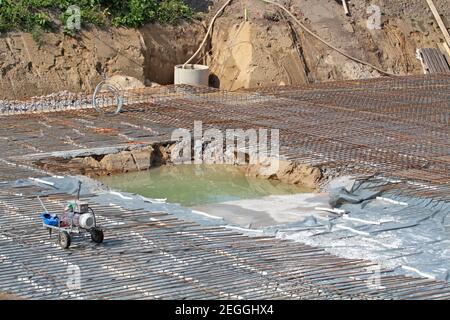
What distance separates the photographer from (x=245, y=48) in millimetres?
20703

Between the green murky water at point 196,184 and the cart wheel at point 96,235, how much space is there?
3285 millimetres

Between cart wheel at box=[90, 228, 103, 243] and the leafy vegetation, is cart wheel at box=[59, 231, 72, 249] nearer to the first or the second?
cart wheel at box=[90, 228, 103, 243]

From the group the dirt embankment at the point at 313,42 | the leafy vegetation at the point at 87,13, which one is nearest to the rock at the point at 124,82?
the leafy vegetation at the point at 87,13

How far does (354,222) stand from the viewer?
10.6m

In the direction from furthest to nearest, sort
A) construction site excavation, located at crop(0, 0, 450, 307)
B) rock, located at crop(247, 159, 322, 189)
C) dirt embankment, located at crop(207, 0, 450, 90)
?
1. dirt embankment, located at crop(207, 0, 450, 90)
2. rock, located at crop(247, 159, 322, 189)
3. construction site excavation, located at crop(0, 0, 450, 307)

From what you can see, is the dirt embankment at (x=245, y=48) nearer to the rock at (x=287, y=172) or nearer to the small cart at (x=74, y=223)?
the rock at (x=287, y=172)

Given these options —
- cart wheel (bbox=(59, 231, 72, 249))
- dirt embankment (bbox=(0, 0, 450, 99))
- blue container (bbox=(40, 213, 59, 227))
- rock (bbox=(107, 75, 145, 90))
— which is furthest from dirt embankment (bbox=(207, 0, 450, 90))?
cart wheel (bbox=(59, 231, 72, 249))

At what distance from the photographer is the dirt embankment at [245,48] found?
18625 millimetres

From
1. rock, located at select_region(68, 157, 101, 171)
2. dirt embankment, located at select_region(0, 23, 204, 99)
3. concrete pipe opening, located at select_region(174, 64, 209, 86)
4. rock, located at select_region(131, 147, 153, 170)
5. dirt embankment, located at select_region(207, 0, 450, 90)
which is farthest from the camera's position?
dirt embankment, located at select_region(207, 0, 450, 90)

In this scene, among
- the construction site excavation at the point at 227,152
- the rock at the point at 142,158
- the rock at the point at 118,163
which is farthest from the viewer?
the rock at the point at 142,158

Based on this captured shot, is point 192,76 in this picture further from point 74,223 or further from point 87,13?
point 74,223

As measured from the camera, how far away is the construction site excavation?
884cm

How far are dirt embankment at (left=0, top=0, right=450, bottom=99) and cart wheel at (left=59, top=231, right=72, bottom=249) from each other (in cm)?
934
